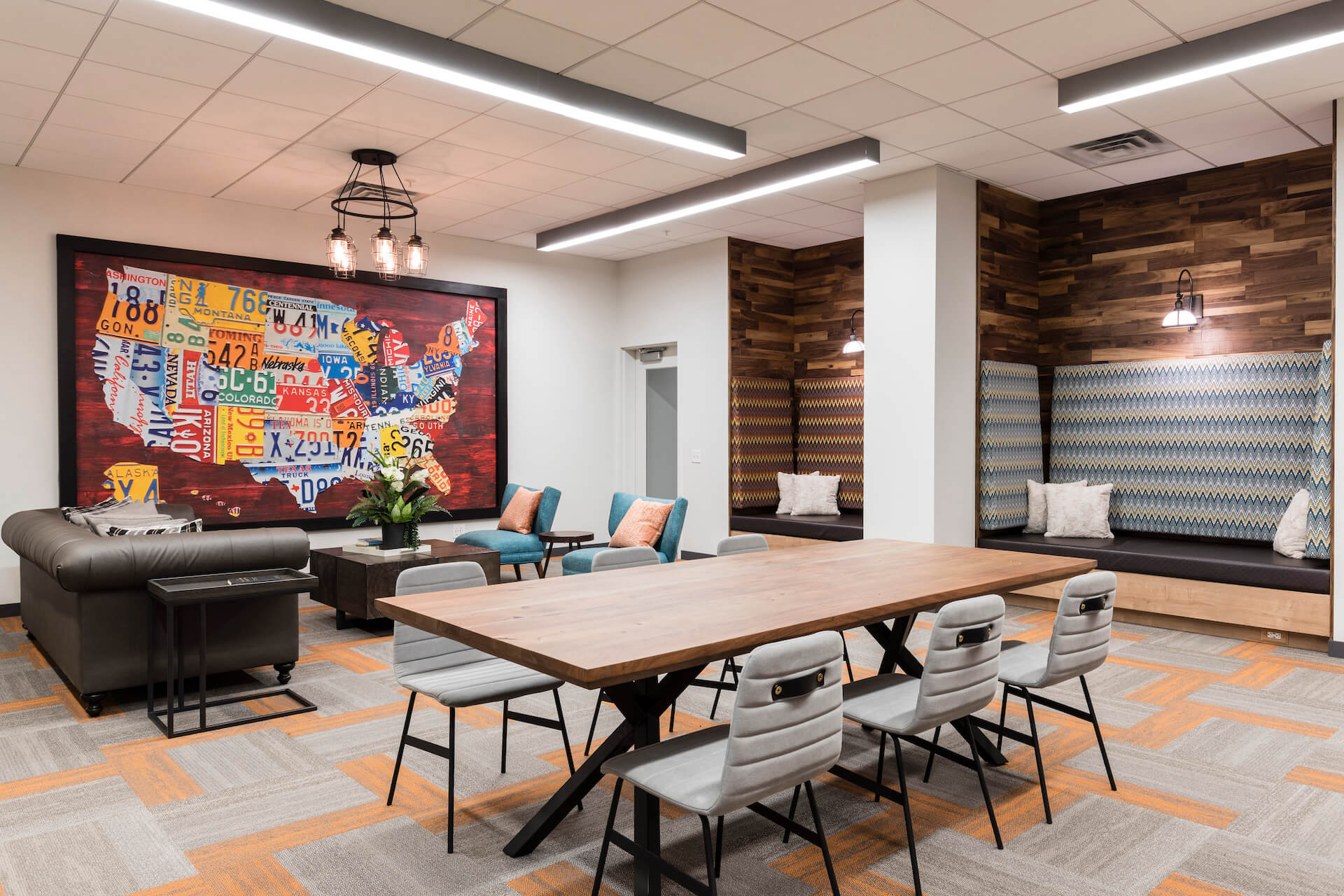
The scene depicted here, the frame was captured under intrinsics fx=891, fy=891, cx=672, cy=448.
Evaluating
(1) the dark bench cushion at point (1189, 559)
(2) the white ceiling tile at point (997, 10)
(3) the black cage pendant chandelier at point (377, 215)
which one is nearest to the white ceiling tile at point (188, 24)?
(3) the black cage pendant chandelier at point (377, 215)

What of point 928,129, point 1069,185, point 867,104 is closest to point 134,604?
point 867,104

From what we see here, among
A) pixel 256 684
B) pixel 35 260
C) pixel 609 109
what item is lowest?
pixel 256 684

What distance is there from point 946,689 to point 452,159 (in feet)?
15.4

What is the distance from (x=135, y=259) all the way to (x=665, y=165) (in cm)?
391

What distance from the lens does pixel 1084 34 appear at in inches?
162

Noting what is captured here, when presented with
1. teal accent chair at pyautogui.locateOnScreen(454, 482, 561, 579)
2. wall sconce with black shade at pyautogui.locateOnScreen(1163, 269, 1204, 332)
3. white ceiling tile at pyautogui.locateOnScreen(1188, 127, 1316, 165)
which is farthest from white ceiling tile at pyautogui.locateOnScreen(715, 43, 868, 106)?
teal accent chair at pyautogui.locateOnScreen(454, 482, 561, 579)

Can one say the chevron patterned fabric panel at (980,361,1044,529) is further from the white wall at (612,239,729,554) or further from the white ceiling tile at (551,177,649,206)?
the white ceiling tile at (551,177,649,206)

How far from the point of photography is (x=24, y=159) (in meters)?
5.87

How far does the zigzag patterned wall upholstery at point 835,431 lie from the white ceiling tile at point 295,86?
4893 millimetres

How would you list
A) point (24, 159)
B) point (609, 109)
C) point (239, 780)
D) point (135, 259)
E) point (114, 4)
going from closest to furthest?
point (239, 780)
point (114, 4)
point (609, 109)
point (24, 159)
point (135, 259)

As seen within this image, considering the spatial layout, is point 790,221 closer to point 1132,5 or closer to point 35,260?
point 1132,5

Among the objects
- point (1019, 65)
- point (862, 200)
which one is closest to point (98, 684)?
point (1019, 65)

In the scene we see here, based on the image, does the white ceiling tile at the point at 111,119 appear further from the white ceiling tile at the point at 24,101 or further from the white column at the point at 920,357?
the white column at the point at 920,357

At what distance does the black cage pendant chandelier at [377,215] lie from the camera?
5.18 meters
